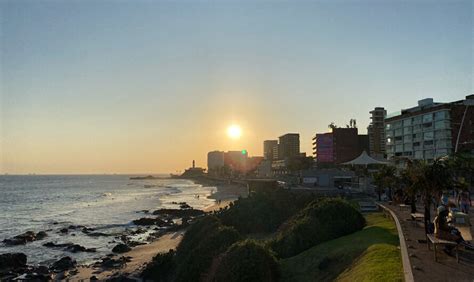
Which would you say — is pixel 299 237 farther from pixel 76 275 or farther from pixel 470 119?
pixel 470 119

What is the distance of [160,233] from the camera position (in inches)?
1951

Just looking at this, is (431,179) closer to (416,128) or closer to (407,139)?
(416,128)

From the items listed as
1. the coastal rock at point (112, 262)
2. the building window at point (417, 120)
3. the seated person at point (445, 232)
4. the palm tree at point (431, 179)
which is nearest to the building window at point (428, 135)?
the building window at point (417, 120)

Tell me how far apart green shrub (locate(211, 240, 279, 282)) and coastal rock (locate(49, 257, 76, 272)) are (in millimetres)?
22289

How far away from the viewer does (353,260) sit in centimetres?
1440

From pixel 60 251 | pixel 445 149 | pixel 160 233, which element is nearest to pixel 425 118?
pixel 445 149

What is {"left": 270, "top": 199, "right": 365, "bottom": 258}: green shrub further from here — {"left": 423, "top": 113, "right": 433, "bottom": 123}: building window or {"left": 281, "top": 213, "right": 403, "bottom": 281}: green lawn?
{"left": 423, "top": 113, "right": 433, "bottom": 123}: building window

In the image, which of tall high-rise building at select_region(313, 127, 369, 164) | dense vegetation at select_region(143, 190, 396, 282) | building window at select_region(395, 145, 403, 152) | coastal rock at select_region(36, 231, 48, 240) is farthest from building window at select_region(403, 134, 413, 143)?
coastal rock at select_region(36, 231, 48, 240)

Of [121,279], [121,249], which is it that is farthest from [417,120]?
[121,279]

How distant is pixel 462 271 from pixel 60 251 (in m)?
39.3

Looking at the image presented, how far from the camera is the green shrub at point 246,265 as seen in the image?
563 inches

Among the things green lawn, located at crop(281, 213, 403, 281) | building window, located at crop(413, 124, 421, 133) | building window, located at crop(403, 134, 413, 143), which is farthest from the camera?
building window, located at crop(403, 134, 413, 143)

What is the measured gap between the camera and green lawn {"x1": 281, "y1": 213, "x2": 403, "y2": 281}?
11820mm

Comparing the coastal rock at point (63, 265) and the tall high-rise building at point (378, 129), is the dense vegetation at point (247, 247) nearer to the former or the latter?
the coastal rock at point (63, 265)
